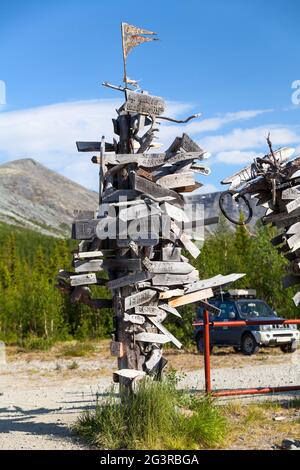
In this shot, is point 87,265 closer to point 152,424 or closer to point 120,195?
point 120,195

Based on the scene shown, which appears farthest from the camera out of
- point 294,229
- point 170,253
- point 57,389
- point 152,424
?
point 57,389

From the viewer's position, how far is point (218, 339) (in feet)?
67.0

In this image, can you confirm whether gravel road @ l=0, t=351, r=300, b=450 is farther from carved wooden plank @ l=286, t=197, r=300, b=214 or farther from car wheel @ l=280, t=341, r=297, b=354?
carved wooden plank @ l=286, t=197, r=300, b=214

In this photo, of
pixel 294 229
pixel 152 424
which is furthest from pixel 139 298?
pixel 294 229

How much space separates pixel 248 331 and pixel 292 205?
11087 mm

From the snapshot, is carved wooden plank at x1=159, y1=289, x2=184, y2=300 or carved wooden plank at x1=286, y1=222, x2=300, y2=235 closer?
carved wooden plank at x1=159, y1=289, x2=184, y2=300

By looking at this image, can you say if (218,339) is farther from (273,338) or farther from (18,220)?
(18,220)

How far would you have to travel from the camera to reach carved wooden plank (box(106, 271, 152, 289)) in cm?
826

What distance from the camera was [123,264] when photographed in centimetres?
859

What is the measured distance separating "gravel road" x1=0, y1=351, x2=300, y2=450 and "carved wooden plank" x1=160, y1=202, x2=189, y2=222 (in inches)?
96.8

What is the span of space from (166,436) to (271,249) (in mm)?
20350

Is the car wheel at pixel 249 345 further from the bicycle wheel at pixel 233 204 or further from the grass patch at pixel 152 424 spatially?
the grass patch at pixel 152 424

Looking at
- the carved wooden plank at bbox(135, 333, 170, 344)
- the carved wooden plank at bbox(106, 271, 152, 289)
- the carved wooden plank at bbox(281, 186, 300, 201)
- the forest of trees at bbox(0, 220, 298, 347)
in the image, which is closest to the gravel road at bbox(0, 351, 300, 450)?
the carved wooden plank at bbox(135, 333, 170, 344)
